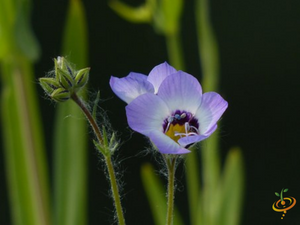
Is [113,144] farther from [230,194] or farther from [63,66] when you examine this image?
[230,194]

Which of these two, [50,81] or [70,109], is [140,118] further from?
[70,109]

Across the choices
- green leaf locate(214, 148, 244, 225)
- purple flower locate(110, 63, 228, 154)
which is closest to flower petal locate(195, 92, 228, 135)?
purple flower locate(110, 63, 228, 154)

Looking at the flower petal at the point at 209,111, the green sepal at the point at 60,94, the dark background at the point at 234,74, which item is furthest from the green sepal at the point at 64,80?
the dark background at the point at 234,74

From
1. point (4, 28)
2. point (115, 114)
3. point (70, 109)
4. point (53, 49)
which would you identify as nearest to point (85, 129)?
point (70, 109)

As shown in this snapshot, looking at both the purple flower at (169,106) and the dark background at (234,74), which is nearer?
the purple flower at (169,106)

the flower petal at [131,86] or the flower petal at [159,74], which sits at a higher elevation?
the flower petal at [159,74]

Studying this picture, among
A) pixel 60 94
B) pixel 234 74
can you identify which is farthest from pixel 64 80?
pixel 234 74

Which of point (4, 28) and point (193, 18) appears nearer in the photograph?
point (4, 28)

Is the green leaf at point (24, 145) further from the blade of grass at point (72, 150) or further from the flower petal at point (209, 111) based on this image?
the flower petal at point (209, 111)
